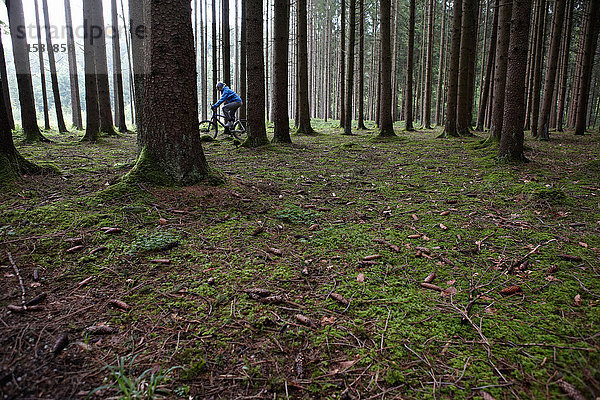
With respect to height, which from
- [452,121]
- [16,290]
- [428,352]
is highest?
[452,121]

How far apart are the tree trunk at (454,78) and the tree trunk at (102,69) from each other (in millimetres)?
11480

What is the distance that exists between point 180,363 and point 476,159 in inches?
293

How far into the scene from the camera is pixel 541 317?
A: 220cm

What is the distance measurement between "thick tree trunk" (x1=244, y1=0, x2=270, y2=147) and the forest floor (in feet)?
14.5

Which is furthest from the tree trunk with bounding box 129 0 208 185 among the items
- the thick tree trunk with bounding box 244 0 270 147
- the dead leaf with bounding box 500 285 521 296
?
the thick tree trunk with bounding box 244 0 270 147

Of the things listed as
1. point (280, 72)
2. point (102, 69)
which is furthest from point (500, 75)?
point (102, 69)

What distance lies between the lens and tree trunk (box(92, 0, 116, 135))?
1072cm

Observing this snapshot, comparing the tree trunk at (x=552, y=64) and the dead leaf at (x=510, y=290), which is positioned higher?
the tree trunk at (x=552, y=64)

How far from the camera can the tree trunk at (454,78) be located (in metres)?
11.8

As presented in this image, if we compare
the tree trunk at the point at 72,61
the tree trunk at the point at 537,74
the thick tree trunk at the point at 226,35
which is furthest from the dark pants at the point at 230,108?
the tree trunk at the point at 72,61

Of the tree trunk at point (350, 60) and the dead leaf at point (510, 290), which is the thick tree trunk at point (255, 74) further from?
the dead leaf at point (510, 290)

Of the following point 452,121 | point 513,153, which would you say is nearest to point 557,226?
point 513,153

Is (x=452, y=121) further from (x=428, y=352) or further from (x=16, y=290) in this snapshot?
(x=16, y=290)

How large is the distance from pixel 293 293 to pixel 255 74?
729 centimetres
